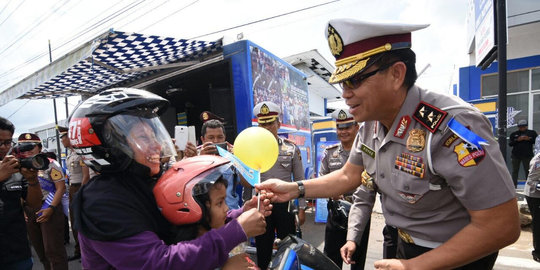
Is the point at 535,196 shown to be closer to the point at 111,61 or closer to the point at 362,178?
the point at 362,178

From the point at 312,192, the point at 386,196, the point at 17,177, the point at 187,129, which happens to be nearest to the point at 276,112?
the point at 187,129

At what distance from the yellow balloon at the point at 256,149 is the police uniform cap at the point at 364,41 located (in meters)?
0.70

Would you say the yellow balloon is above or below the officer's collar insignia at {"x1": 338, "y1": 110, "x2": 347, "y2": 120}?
below

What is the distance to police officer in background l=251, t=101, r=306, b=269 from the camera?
10.7 feet

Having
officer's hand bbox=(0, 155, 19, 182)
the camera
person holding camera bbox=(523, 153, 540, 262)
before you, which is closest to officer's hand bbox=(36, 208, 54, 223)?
the camera

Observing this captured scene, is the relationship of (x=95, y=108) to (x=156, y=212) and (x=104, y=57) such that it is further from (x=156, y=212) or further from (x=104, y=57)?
(x=104, y=57)

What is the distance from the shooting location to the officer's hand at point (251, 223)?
4.25 ft

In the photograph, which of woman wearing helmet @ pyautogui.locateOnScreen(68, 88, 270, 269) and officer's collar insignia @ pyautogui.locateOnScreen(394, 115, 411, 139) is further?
officer's collar insignia @ pyautogui.locateOnScreen(394, 115, 411, 139)

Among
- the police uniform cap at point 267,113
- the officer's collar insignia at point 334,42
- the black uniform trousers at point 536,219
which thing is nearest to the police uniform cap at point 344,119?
the police uniform cap at point 267,113

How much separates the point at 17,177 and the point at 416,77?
352 cm

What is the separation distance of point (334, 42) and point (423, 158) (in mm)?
787

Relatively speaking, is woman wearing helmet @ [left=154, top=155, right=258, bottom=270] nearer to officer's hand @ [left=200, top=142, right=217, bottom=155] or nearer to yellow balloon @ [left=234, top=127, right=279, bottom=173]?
yellow balloon @ [left=234, top=127, right=279, bottom=173]

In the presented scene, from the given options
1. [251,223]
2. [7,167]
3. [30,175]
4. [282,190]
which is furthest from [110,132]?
[30,175]

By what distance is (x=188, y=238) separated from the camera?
50.3 inches
